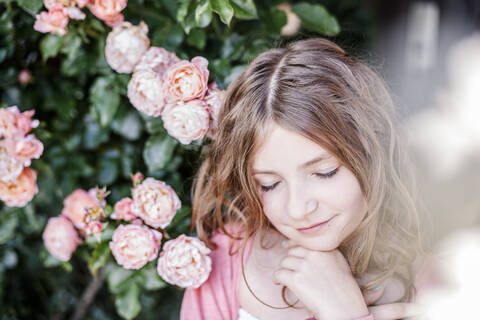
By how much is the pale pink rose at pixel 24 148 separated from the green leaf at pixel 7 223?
32 cm

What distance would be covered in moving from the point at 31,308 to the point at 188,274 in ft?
3.89

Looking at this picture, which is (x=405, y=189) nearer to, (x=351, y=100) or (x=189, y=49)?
(x=351, y=100)

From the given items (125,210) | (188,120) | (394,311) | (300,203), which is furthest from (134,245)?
(394,311)

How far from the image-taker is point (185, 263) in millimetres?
1193

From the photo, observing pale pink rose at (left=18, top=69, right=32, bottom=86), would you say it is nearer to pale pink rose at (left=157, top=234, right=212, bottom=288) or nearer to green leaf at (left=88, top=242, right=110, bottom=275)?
green leaf at (left=88, top=242, right=110, bottom=275)

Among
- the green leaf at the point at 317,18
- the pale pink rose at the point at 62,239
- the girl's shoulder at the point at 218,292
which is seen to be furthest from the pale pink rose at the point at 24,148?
the green leaf at the point at 317,18

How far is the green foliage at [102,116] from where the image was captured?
1.35 m

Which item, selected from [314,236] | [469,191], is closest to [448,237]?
[469,191]

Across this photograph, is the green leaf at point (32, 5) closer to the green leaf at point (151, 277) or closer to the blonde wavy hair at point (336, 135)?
the blonde wavy hair at point (336, 135)

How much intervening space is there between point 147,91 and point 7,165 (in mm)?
432

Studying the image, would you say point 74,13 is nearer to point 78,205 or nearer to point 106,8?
point 106,8

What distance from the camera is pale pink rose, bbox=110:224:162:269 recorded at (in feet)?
4.02

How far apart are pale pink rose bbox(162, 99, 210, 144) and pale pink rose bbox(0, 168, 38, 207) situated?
1.50ft

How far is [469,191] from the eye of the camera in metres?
2.91
